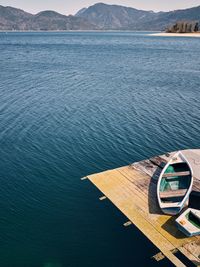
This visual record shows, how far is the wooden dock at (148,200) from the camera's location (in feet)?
67.1

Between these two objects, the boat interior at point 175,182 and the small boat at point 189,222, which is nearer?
the small boat at point 189,222

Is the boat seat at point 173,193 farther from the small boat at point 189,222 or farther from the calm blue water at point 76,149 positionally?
the calm blue water at point 76,149

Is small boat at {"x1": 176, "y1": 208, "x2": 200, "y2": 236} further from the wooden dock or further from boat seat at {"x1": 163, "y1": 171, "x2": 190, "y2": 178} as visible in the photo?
boat seat at {"x1": 163, "y1": 171, "x2": 190, "y2": 178}

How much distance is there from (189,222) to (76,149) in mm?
18101

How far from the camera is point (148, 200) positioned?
2533 cm

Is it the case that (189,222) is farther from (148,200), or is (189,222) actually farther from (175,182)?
(175,182)

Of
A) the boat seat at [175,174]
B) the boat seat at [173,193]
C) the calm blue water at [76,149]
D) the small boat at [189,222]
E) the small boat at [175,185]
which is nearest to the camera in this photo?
the small boat at [189,222]

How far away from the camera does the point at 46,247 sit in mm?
22438

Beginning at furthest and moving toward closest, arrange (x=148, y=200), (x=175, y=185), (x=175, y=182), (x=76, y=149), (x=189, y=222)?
(x=76, y=149) → (x=175, y=182) → (x=175, y=185) → (x=148, y=200) → (x=189, y=222)

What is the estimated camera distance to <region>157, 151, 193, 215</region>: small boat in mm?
23500

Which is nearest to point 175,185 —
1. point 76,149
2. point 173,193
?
point 173,193

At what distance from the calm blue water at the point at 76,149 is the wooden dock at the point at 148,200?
1.17 m

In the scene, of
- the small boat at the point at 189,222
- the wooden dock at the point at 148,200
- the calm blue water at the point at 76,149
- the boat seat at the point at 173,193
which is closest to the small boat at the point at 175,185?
the boat seat at the point at 173,193

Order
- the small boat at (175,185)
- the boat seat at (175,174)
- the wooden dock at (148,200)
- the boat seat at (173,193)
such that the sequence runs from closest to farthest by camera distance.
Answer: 1. the wooden dock at (148,200)
2. the small boat at (175,185)
3. the boat seat at (173,193)
4. the boat seat at (175,174)
